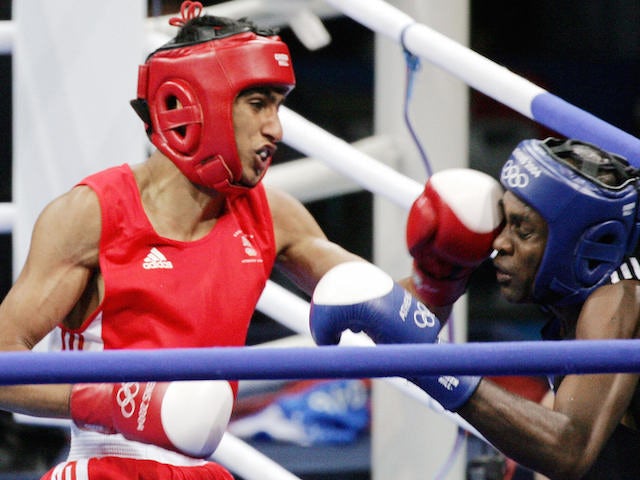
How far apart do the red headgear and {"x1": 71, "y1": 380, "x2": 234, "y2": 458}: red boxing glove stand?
0.37 m

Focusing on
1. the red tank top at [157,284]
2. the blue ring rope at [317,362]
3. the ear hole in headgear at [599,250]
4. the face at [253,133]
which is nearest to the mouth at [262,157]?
the face at [253,133]

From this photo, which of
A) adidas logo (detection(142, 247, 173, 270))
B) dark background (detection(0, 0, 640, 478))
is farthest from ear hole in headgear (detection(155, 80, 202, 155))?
dark background (detection(0, 0, 640, 478))

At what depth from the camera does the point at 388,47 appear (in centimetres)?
252

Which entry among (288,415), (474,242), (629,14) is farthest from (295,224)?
(629,14)

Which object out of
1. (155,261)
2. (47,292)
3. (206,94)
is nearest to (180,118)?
(206,94)

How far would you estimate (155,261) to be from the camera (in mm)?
1746

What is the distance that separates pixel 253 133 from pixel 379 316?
0.40 m

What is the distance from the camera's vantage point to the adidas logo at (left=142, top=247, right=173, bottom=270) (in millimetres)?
1735

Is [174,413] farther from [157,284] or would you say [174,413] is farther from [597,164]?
[597,164]

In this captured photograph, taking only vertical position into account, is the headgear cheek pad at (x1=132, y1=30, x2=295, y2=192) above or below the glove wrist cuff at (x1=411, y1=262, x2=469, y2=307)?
above

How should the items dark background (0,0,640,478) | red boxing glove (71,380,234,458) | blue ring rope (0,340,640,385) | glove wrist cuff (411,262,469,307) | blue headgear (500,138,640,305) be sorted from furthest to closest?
dark background (0,0,640,478) → glove wrist cuff (411,262,469,307) → blue headgear (500,138,640,305) → red boxing glove (71,380,234,458) → blue ring rope (0,340,640,385)

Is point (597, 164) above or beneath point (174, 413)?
above

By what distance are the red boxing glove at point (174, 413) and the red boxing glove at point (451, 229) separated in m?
0.44

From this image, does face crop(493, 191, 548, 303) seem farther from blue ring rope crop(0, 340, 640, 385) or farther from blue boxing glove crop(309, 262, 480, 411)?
blue ring rope crop(0, 340, 640, 385)
